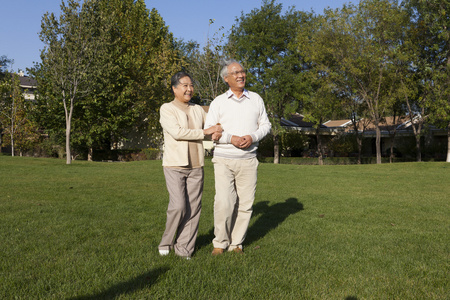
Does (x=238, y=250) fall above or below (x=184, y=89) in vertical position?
below

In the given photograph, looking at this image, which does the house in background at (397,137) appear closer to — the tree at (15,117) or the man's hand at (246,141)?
the tree at (15,117)

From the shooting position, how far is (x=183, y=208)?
14.8 ft

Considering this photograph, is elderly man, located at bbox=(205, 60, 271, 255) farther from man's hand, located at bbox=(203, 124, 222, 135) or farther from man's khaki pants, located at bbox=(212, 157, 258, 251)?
man's hand, located at bbox=(203, 124, 222, 135)

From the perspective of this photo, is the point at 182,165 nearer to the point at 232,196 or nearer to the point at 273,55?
the point at 232,196

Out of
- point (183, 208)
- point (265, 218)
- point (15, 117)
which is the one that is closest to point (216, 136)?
point (183, 208)

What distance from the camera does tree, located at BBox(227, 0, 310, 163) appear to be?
3369 cm

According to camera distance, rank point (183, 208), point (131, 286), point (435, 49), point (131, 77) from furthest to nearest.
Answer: point (131, 77), point (435, 49), point (183, 208), point (131, 286)

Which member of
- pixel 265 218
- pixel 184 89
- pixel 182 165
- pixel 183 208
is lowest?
pixel 265 218

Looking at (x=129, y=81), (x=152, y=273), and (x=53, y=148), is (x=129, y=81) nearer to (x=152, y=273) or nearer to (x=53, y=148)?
(x=53, y=148)

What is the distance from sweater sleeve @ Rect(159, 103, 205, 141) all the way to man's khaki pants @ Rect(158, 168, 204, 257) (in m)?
0.39

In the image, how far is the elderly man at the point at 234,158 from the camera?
4.61m

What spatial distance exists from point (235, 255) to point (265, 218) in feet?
8.69

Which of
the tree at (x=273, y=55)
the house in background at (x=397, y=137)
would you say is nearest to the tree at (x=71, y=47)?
the tree at (x=273, y=55)

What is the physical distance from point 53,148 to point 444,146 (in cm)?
3682
